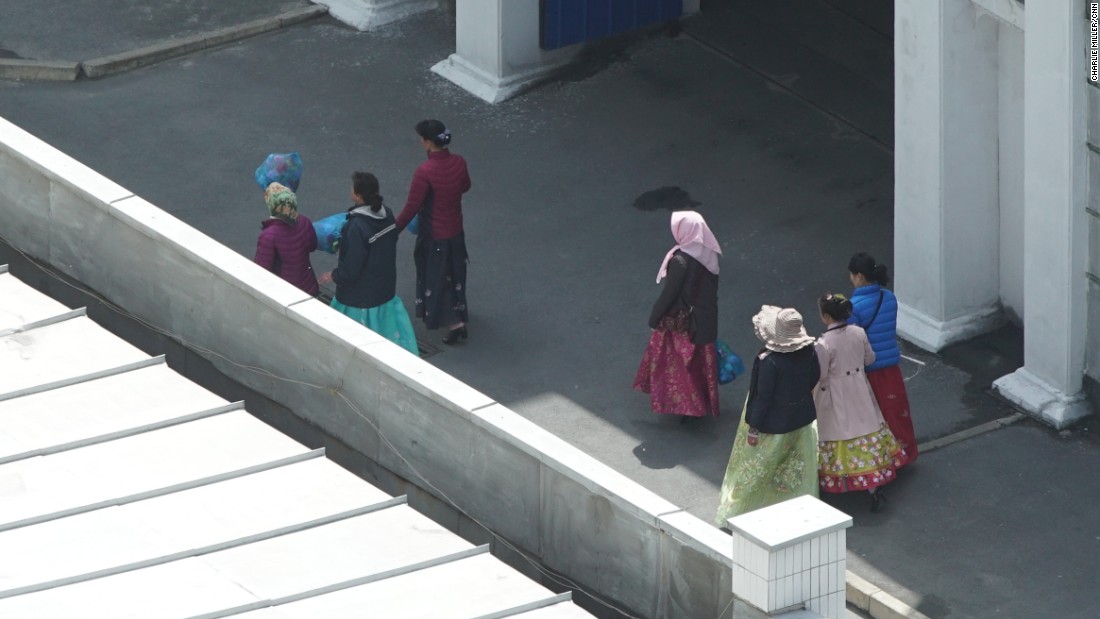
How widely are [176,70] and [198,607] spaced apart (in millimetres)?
11672

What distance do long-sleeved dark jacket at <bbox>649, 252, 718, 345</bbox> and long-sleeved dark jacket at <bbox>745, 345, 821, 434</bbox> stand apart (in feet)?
3.75

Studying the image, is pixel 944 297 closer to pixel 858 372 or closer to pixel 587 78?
pixel 858 372

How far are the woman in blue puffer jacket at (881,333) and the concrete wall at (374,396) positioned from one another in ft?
11.4

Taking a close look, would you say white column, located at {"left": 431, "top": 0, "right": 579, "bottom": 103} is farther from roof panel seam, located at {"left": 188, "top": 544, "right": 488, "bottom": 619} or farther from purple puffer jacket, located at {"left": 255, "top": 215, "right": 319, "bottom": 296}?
roof panel seam, located at {"left": 188, "top": 544, "right": 488, "bottom": 619}

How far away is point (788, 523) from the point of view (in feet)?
29.9

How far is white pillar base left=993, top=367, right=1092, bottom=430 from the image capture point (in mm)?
14461

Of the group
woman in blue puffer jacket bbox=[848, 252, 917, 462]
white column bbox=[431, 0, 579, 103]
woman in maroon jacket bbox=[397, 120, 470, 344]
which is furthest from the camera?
white column bbox=[431, 0, 579, 103]

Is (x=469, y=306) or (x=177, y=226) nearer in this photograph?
(x=177, y=226)

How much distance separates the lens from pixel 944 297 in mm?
15438

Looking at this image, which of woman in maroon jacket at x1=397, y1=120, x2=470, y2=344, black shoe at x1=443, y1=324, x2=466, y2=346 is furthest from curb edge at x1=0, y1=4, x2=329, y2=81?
black shoe at x1=443, y1=324, x2=466, y2=346

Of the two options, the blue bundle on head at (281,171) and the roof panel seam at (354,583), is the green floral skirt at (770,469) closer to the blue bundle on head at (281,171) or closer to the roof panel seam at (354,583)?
the blue bundle on head at (281,171)

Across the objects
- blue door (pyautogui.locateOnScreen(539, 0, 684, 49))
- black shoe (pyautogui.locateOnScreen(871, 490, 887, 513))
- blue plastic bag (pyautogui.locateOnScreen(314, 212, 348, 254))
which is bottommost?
black shoe (pyautogui.locateOnScreen(871, 490, 887, 513))

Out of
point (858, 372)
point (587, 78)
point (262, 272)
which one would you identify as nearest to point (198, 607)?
point (262, 272)

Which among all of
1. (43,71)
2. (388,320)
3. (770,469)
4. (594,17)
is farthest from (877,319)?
(43,71)
